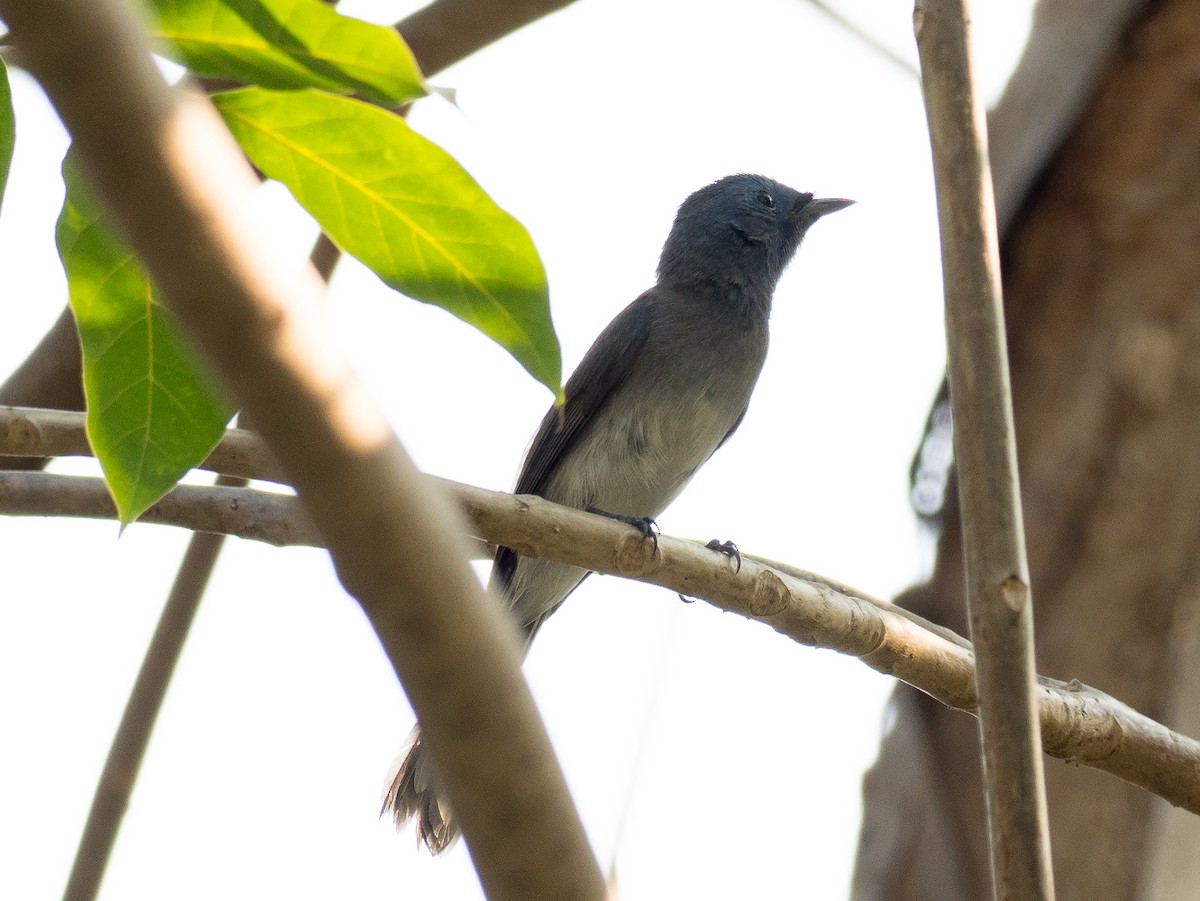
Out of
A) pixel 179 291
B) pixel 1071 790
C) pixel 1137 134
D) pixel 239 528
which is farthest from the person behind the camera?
pixel 1137 134

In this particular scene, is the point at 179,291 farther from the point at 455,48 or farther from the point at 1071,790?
the point at 1071,790

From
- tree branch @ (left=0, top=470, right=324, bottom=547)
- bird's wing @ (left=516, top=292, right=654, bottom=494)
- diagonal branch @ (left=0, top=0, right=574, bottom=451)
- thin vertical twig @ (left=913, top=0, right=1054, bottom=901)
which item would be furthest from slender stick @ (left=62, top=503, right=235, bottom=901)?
thin vertical twig @ (left=913, top=0, right=1054, bottom=901)

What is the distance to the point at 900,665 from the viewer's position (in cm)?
249

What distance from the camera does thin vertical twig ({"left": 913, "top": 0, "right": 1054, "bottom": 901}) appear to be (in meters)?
1.54

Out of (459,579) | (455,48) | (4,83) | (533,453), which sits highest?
(455,48)

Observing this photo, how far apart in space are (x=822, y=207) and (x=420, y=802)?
3245 mm

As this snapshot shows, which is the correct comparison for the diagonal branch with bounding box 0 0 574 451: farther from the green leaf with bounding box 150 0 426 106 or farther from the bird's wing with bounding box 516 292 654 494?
the green leaf with bounding box 150 0 426 106

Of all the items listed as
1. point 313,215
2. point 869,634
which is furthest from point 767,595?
point 313,215

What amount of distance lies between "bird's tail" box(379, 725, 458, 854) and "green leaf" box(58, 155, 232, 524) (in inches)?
91.8

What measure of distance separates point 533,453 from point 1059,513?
197 centimetres

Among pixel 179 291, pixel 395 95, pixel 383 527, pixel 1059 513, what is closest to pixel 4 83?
pixel 395 95

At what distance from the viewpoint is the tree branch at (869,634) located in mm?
2418

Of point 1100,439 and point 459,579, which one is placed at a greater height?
point 1100,439

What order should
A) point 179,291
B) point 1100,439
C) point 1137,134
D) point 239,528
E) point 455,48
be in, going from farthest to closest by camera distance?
point 1137,134 < point 1100,439 < point 455,48 < point 239,528 < point 179,291
